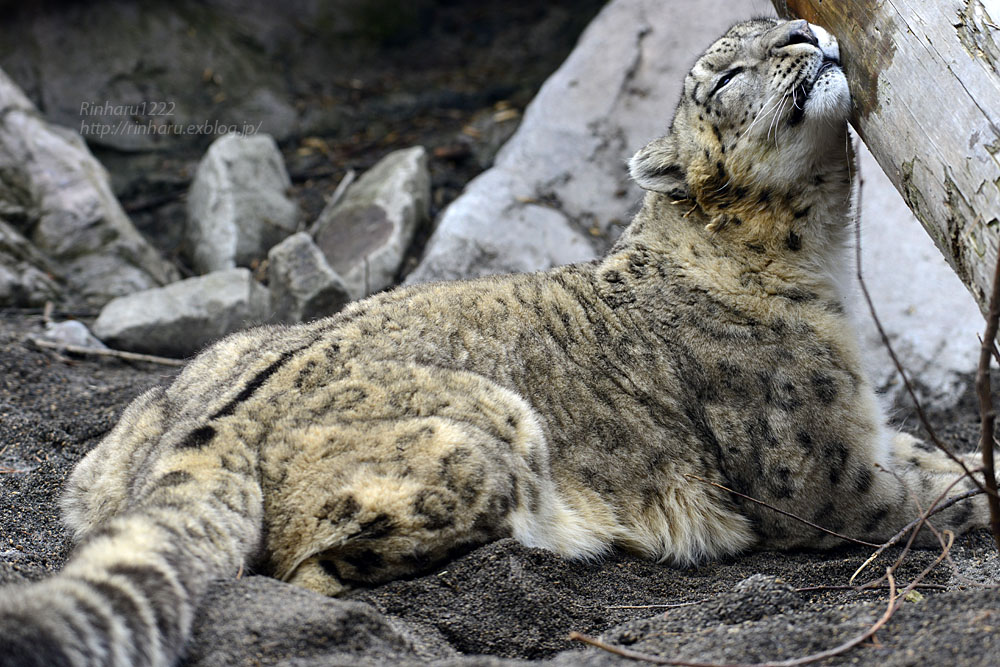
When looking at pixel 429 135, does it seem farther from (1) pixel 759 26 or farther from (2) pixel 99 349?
(1) pixel 759 26

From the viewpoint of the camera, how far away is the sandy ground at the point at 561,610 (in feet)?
10.5

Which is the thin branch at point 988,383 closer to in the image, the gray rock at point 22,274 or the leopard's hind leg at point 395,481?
the leopard's hind leg at point 395,481

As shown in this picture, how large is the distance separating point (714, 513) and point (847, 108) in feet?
6.78

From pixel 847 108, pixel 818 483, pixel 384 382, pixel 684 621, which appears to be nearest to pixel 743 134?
pixel 847 108

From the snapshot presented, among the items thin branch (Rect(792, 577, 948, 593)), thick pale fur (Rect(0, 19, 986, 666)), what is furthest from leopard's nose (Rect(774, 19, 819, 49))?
thin branch (Rect(792, 577, 948, 593))

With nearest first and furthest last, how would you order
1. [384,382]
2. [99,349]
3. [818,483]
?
[384,382]
[818,483]
[99,349]

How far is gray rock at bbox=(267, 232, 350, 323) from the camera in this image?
772 cm

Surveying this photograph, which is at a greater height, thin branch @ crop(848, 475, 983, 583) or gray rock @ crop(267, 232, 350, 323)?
thin branch @ crop(848, 475, 983, 583)

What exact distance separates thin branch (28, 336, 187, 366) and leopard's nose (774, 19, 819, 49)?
191 inches

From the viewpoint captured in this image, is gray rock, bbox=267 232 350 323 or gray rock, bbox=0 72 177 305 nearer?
gray rock, bbox=267 232 350 323

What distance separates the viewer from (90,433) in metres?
6.11

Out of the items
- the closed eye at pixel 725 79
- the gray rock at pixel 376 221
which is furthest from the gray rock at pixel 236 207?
the closed eye at pixel 725 79

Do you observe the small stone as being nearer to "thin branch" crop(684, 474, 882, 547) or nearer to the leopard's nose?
"thin branch" crop(684, 474, 882, 547)

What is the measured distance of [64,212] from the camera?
28.0 feet
